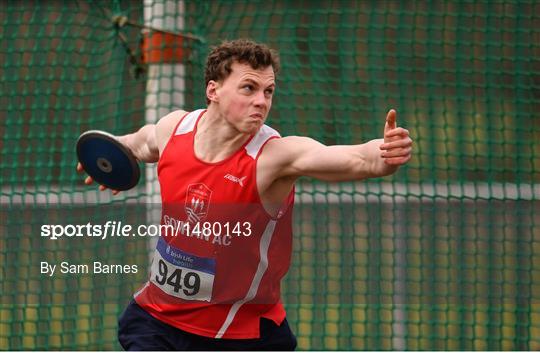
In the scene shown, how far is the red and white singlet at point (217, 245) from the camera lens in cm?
443

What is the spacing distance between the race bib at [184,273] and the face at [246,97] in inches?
23.3

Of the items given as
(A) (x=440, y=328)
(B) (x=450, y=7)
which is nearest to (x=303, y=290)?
(A) (x=440, y=328)

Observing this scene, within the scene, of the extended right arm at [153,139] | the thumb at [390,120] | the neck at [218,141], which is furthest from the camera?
the extended right arm at [153,139]

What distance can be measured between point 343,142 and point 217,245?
2.79m

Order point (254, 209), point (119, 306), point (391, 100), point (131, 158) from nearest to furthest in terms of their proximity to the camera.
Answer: point (254, 209) < point (131, 158) < point (119, 306) < point (391, 100)

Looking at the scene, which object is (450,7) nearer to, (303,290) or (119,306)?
(303,290)

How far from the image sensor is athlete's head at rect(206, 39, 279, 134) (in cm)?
441

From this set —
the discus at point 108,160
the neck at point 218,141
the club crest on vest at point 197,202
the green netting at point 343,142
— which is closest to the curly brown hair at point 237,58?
the neck at point 218,141

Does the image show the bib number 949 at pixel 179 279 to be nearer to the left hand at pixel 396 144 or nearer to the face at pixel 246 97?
the face at pixel 246 97

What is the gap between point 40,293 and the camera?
6.79 meters

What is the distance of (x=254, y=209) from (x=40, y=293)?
2812 millimetres

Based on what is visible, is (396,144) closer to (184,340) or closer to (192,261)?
(192,261)

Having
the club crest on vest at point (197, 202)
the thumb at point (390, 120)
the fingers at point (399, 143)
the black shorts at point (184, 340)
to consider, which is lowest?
the black shorts at point (184, 340)

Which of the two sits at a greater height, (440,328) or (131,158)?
(131,158)
